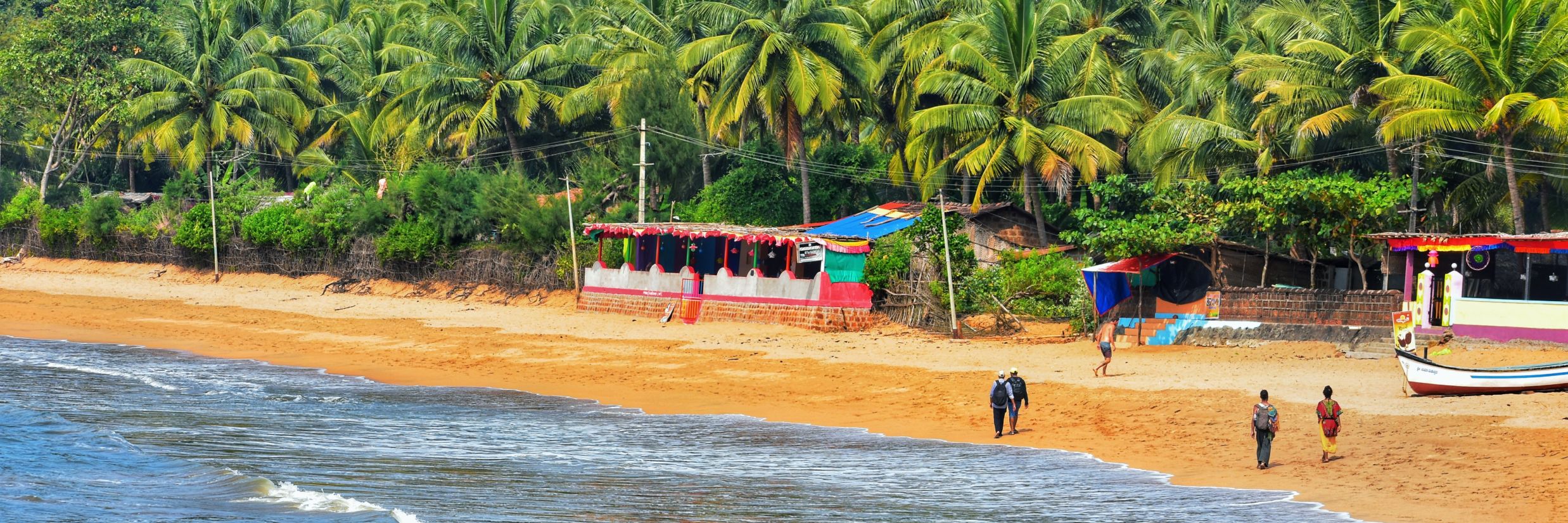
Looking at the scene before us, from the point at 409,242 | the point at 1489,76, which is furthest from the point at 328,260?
the point at 1489,76

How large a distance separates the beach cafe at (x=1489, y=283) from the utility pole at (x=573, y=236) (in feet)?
68.4

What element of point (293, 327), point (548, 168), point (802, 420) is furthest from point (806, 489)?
point (548, 168)

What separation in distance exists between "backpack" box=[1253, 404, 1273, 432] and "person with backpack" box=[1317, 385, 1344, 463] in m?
0.65

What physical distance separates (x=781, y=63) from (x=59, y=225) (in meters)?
31.4

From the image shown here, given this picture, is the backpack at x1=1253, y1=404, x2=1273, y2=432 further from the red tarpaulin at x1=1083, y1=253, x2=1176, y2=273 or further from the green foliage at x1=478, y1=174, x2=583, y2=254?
the green foliage at x1=478, y1=174, x2=583, y2=254

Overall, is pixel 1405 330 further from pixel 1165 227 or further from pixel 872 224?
pixel 872 224

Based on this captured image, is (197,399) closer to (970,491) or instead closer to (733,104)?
(970,491)

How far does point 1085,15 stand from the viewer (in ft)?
141

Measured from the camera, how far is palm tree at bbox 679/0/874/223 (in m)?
39.2

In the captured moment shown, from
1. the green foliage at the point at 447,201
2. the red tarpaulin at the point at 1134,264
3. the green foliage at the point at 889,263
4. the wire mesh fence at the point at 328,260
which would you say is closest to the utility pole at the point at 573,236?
the wire mesh fence at the point at 328,260

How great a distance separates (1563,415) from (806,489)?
9.46 meters

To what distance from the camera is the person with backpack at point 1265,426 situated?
53.0 ft

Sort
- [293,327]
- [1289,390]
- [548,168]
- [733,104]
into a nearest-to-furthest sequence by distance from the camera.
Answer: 1. [1289,390]
2. [293,327]
3. [733,104]
4. [548,168]

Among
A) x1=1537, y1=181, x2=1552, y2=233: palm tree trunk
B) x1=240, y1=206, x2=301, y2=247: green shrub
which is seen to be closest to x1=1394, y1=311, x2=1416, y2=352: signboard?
x1=1537, y1=181, x2=1552, y2=233: palm tree trunk
